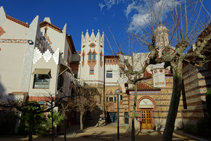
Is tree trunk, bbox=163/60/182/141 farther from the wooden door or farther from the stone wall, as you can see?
the wooden door

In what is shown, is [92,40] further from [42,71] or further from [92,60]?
[42,71]

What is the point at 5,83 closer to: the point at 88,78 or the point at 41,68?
the point at 41,68

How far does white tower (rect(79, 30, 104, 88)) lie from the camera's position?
1128 inches

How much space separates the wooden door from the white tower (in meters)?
12.7

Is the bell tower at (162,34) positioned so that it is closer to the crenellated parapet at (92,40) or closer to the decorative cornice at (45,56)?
the decorative cornice at (45,56)

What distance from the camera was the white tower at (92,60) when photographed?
1128 inches

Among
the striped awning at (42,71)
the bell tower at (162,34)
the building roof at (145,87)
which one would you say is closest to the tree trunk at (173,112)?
the bell tower at (162,34)

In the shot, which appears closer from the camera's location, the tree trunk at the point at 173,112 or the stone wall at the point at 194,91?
the tree trunk at the point at 173,112

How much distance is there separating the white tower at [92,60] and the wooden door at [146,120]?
12729 mm

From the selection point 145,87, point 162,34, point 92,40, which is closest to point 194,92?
point 145,87

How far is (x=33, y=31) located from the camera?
53.9 ft

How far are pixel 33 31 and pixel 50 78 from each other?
5.47m

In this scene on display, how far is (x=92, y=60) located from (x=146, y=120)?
15928 mm

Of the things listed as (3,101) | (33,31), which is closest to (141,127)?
(3,101)
